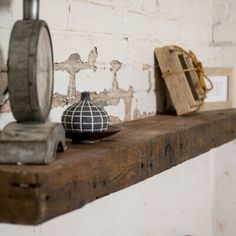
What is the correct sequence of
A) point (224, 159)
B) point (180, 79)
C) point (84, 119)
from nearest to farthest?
point (84, 119), point (180, 79), point (224, 159)

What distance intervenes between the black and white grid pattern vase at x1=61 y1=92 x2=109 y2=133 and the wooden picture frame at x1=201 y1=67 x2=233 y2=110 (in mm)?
682

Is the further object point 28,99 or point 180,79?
point 180,79

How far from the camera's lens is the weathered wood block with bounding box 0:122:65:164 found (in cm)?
70

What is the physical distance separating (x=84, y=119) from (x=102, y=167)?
13 centimetres

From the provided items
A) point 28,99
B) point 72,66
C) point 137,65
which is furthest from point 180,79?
point 28,99

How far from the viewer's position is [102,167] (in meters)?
0.80

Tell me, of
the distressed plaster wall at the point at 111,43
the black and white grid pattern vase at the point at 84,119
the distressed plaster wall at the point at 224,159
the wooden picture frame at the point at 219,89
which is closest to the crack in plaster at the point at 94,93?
the distressed plaster wall at the point at 111,43

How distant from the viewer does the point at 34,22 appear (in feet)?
2.48

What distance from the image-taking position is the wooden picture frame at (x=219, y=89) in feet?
5.07

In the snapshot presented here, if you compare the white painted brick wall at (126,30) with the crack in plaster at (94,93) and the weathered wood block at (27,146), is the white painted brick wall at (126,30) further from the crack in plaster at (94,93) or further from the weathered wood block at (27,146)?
the weathered wood block at (27,146)

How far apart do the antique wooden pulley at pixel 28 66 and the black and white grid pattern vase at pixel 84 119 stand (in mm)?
121

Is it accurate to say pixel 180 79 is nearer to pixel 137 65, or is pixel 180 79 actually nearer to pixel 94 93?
pixel 137 65

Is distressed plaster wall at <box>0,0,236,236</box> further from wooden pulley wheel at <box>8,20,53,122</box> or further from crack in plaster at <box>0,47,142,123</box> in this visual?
wooden pulley wheel at <box>8,20,53,122</box>

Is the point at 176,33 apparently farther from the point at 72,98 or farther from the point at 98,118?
the point at 98,118
